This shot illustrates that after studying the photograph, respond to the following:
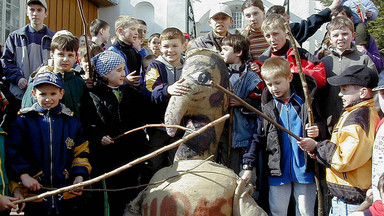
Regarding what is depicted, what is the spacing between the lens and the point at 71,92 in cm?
359

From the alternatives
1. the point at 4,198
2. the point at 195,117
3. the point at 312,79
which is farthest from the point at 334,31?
the point at 4,198

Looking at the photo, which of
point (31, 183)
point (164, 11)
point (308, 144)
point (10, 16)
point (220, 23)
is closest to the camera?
point (31, 183)

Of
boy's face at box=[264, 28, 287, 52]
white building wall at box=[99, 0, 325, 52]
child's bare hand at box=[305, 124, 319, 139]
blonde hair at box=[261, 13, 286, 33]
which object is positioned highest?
white building wall at box=[99, 0, 325, 52]

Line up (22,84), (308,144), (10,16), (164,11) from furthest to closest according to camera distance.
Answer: (164,11)
(10,16)
(22,84)
(308,144)

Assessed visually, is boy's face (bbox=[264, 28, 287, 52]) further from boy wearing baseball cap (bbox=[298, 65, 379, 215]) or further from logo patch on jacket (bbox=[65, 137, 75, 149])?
logo patch on jacket (bbox=[65, 137, 75, 149])

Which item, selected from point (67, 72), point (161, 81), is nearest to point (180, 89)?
point (161, 81)

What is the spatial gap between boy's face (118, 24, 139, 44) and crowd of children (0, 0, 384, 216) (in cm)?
57

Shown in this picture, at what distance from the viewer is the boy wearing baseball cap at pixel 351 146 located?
2.81 meters

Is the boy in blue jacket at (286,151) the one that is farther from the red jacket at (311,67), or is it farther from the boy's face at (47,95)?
the boy's face at (47,95)

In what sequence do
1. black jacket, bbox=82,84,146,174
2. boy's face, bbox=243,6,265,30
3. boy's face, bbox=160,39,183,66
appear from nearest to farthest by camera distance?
black jacket, bbox=82,84,146,174
boy's face, bbox=160,39,183,66
boy's face, bbox=243,6,265,30

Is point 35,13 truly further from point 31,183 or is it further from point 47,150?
point 31,183

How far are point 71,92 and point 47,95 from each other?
0.50 m

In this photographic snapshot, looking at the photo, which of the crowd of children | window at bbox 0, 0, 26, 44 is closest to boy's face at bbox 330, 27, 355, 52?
the crowd of children

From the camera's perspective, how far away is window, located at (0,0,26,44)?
29.6 feet
